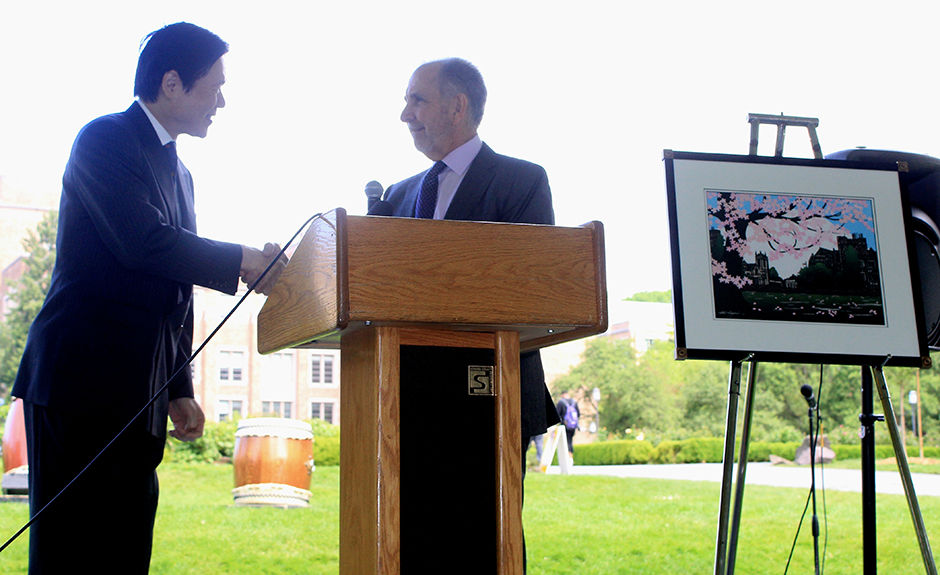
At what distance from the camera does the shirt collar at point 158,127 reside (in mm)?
2000

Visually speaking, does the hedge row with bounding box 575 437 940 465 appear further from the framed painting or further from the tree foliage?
the tree foliage

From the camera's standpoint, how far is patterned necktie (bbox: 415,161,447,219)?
213 centimetres

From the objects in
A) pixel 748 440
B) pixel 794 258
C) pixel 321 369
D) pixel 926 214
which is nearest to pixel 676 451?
pixel 321 369

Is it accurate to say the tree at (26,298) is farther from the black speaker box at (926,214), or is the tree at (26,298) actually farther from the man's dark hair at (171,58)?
the black speaker box at (926,214)

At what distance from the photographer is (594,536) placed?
16.6ft

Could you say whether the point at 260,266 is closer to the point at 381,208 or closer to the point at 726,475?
the point at 381,208

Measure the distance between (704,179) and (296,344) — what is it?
4.20 ft

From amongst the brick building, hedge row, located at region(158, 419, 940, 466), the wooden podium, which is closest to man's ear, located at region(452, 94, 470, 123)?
the wooden podium

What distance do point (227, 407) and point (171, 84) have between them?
2511 cm

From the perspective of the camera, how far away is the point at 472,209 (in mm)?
2010

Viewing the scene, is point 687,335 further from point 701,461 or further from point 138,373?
point 701,461

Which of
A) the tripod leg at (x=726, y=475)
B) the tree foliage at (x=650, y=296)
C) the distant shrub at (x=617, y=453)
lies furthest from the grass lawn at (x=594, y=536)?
the tree foliage at (x=650, y=296)

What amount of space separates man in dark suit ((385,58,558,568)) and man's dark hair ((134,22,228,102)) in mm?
530

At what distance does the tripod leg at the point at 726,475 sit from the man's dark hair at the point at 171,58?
1.56m
